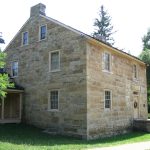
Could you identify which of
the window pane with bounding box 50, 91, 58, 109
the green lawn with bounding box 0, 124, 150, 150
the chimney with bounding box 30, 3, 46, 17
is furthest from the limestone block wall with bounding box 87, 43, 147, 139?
the chimney with bounding box 30, 3, 46, 17

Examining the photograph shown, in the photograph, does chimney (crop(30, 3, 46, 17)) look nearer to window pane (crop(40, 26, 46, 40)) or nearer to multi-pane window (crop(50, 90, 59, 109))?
window pane (crop(40, 26, 46, 40))

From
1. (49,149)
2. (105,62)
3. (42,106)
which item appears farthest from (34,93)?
(49,149)

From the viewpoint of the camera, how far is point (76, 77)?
18.5m

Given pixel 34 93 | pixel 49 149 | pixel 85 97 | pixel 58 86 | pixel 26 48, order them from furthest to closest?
pixel 26 48 < pixel 34 93 < pixel 58 86 < pixel 85 97 < pixel 49 149

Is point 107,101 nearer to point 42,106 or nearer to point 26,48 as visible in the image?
point 42,106

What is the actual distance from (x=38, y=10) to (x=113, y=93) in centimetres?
911

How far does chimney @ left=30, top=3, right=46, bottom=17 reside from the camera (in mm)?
22797

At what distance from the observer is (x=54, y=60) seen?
20547mm

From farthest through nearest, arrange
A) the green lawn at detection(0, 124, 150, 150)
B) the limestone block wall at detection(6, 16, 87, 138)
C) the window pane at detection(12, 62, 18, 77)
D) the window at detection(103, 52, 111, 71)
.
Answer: the window pane at detection(12, 62, 18, 77), the window at detection(103, 52, 111, 71), the limestone block wall at detection(6, 16, 87, 138), the green lawn at detection(0, 124, 150, 150)

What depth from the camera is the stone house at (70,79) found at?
1828 cm

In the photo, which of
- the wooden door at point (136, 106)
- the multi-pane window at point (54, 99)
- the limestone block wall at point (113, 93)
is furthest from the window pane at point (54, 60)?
the wooden door at point (136, 106)

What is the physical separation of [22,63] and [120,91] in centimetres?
837

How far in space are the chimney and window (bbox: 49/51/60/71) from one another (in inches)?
163

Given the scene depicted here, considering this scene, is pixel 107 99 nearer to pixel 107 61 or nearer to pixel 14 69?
pixel 107 61
